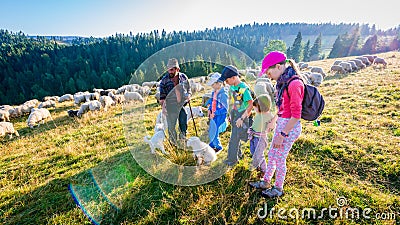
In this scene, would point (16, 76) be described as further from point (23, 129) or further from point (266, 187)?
point (266, 187)

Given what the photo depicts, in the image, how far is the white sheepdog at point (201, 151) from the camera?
4.21 m

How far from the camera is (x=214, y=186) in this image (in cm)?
386

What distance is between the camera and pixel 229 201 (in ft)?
11.3

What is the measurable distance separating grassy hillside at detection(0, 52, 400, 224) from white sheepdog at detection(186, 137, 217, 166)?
0.55 m

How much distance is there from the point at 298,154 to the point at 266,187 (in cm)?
172

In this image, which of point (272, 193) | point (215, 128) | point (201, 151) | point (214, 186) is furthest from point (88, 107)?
point (272, 193)

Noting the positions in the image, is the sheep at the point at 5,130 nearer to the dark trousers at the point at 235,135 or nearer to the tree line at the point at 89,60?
the dark trousers at the point at 235,135

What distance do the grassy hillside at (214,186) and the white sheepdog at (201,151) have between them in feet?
1.82

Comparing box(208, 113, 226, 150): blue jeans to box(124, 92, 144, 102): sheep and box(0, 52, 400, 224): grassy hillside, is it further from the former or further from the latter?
box(124, 92, 144, 102): sheep

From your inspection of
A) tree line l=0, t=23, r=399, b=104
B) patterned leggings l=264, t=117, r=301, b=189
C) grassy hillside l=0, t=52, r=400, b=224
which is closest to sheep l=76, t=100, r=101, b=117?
grassy hillside l=0, t=52, r=400, b=224

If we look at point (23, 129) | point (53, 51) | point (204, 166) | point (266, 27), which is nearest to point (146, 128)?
point (204, 166)

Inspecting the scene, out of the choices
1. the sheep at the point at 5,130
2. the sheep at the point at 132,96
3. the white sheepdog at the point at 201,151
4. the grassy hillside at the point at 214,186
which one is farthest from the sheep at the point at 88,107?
the white sheepdog at the point at 201,151

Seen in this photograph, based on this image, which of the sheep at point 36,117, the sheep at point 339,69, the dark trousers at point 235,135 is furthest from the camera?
the sheep at point 339,69

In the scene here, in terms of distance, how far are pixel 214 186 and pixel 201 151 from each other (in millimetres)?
777
